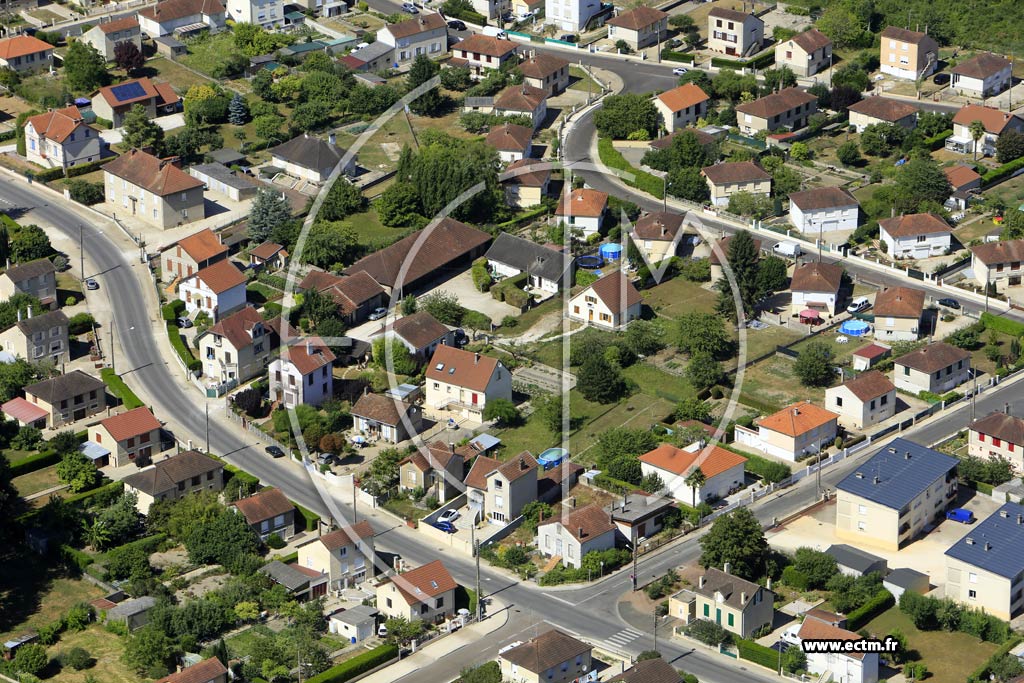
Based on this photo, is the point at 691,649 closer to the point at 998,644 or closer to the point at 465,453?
the point at 998,644

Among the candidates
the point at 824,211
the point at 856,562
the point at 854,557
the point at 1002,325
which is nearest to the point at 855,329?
the point at 1002,325

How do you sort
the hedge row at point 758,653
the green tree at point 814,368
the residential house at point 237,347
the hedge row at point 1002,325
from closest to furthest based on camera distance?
the hedge row at point 758,653 → the green tree at point 814,368 → the residential house at point 237,347 → the hedge row at point 1002,325

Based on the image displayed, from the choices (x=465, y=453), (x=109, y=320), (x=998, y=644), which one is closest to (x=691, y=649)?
(x=998, y=644)

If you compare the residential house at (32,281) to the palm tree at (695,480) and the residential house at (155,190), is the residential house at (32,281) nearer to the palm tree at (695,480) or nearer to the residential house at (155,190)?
the residential house at (155,190)

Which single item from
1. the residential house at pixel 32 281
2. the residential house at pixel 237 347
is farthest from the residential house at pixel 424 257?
the residential house at pixel 32 281

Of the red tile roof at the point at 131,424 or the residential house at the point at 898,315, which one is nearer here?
the red tile roof at the point at 131,424

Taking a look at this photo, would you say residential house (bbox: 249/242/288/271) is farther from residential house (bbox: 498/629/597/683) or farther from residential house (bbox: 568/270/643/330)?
residential house (bbox: 498/629/597/683)

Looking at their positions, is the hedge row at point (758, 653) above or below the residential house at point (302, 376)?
below
